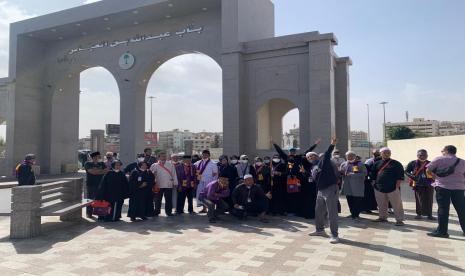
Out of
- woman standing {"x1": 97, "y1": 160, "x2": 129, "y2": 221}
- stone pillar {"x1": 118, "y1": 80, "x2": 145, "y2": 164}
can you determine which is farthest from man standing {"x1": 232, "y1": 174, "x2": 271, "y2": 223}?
stone pillar {"x1": 118, "y1": 80, "x2": 145, "y2": 164}

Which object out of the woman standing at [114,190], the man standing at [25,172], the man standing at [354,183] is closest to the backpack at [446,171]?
the man standing at [354,183]

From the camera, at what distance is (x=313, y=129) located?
44.8ft

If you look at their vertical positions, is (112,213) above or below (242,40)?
below

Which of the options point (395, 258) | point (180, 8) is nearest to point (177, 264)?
point (395, 258)

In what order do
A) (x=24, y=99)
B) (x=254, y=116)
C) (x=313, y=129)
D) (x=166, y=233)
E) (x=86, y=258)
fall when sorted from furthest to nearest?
(x=24, y=99)
(x=254, y=116)
(x=313, y=129)
(x=166, y=233)
(x=86, y=258)

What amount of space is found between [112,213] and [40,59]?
17.6 metres

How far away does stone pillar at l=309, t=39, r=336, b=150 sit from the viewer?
44.0ft

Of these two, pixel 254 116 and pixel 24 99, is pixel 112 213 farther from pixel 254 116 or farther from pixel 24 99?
pixel 24 99

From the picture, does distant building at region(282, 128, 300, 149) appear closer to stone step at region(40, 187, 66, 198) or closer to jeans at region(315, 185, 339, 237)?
jeans at region(315, 185, 339, 237)

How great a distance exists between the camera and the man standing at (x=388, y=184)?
23.9ft

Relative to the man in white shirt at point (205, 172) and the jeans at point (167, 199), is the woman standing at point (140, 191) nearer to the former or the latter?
the jeans at point (167, 199)

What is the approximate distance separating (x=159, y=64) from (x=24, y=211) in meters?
13.7

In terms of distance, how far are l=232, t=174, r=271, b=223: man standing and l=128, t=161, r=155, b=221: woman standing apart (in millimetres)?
2070

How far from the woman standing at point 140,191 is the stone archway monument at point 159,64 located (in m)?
6.80
